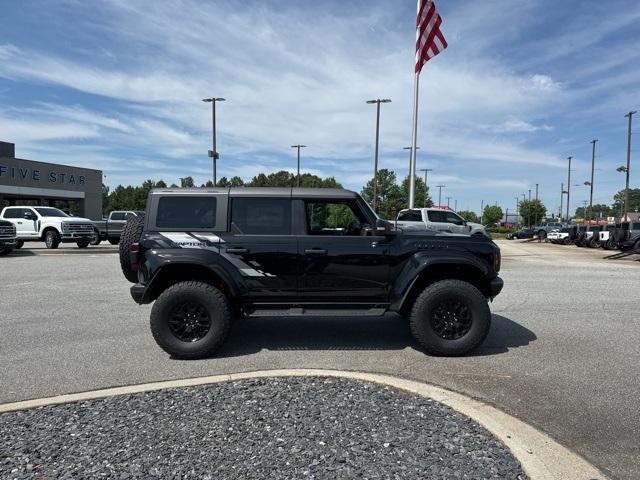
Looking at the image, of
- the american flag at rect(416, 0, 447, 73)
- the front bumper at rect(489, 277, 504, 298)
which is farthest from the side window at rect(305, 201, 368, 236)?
the american flag at rect(416, 0, 447, 73)

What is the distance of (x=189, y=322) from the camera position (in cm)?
500

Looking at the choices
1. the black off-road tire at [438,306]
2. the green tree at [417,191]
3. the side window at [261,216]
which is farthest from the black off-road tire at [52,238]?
the green tree at [417,191]

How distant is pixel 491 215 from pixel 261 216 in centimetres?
10777

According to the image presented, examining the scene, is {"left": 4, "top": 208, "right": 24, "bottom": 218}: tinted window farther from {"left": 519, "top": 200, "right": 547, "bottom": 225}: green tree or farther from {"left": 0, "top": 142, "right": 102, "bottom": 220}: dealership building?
{"left": 519, "top": 200, "right": 547, "bottom": 225}: green tree

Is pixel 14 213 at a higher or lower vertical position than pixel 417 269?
higher

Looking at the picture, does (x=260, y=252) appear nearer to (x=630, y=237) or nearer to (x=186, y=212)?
(x=186, y=212)

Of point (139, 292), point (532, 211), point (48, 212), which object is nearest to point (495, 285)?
point (139, 292)

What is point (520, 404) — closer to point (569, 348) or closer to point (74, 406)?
point (569, 348)

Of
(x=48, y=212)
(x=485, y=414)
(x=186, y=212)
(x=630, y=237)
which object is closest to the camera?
(x=485, y=414)

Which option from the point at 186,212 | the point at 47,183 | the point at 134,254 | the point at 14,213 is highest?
the point at 47,183

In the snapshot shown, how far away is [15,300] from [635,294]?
38.3 ft

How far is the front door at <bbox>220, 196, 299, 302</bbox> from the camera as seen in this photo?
5.06 metres

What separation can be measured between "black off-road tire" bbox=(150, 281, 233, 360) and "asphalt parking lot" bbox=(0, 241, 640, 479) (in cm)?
15

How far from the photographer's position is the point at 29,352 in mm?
5168
